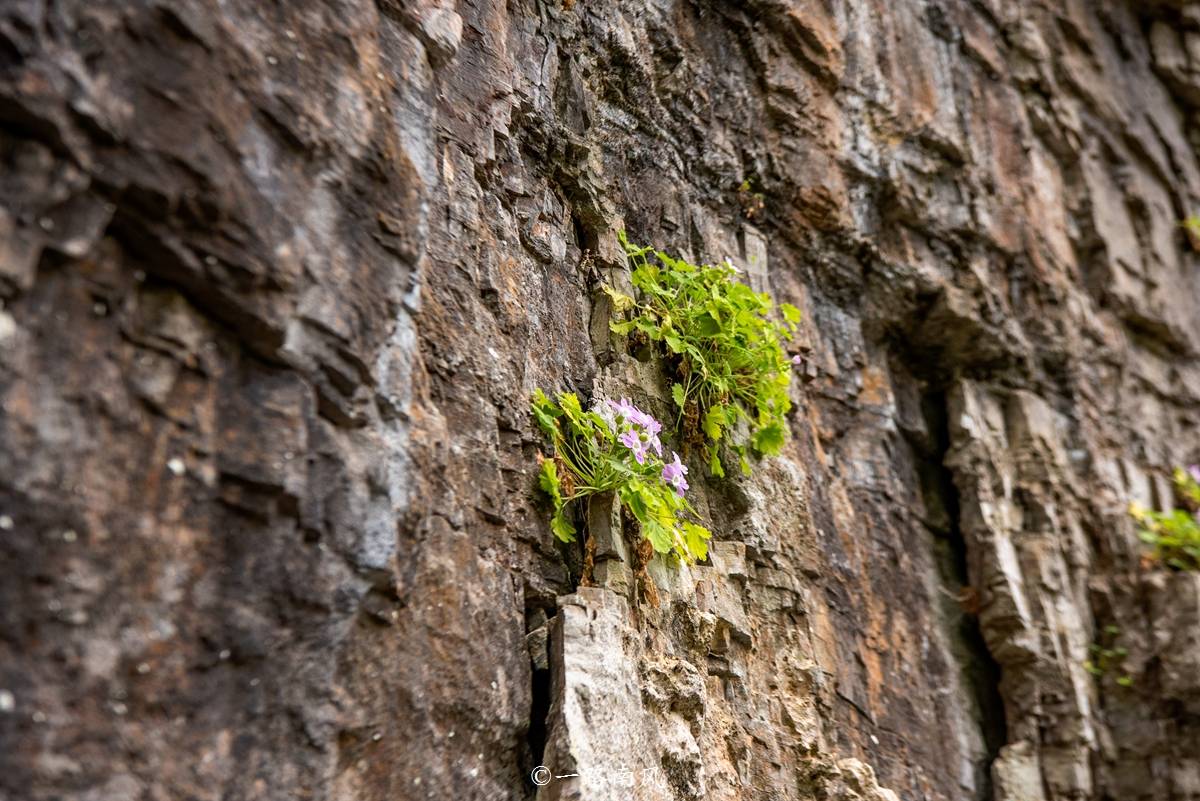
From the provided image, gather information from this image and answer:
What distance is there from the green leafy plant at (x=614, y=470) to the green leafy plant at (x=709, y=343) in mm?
625

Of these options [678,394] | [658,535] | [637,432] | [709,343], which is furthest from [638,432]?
[709,343]

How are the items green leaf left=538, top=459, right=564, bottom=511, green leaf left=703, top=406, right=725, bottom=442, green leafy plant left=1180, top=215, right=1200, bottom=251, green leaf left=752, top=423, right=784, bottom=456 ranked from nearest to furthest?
green leaf left=538, top=459, right=564, bottom=511
green leaf left=703, top=406, right=725, bottom=442
green leaf left=752, top=423, right=784, bottom=456
green leafy plant left=1180, top=215, right=1200, bottom=251

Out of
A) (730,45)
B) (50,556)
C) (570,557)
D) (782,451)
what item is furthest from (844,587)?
(50,556)

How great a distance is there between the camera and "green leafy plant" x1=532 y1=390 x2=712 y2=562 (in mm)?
3725

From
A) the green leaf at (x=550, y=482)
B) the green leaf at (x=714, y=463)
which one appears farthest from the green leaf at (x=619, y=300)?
the green leaf at (x=550, y=482)

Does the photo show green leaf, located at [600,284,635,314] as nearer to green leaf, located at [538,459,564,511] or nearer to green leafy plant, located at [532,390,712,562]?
green leafy plant, located at [532,390,712,562]

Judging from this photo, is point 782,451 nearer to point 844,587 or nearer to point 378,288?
point 844,587

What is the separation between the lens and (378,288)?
9.61 ft

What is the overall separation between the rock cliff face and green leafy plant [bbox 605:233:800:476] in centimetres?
20

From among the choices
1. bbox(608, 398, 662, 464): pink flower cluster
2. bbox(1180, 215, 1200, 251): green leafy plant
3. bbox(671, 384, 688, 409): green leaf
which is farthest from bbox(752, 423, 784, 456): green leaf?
bbox(1180, 215, 1200, 251): green leafy plant

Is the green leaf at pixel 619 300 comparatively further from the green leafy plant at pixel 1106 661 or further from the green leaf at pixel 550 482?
the green leafy plant at pixel 1106 661

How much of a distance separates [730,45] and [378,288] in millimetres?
3663

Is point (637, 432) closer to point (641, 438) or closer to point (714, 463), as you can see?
point (641, 438)

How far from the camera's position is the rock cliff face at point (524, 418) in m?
2.22
